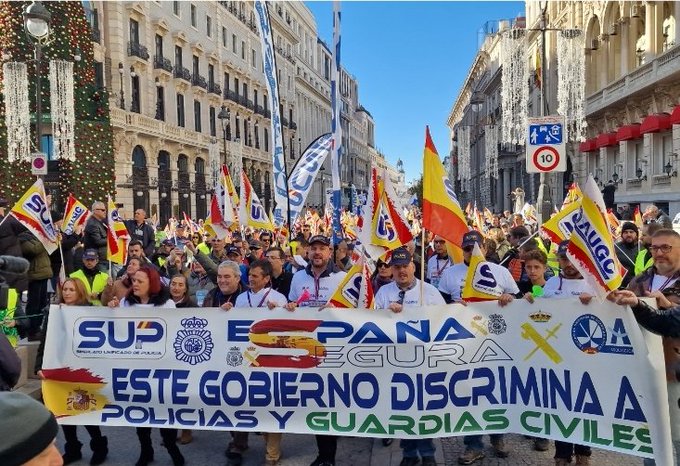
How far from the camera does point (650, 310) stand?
Answer: 3568 mm

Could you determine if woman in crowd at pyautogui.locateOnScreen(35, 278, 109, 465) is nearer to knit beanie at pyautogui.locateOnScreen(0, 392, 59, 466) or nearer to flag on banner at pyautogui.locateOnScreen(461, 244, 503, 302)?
flag on banner at pyautogui.locateOnScreen(461, 244, 503, 302)

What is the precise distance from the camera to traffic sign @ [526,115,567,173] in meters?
8.58

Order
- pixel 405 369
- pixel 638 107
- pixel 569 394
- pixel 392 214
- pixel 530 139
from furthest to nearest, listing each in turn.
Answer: pixel 638 107, pixel 530 139, pixel 392 214, pixel 405 369, pixel 569 394

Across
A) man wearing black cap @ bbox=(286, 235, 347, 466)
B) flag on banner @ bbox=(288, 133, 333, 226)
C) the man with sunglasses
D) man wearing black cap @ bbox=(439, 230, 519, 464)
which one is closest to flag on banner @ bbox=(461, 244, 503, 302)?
man wearing black cap @ bbox=(439, 230, 519, 464)

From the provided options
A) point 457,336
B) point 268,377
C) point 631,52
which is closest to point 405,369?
point 457,336

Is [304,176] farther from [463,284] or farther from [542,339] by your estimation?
[542,339]

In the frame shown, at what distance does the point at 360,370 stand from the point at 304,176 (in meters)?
6.16

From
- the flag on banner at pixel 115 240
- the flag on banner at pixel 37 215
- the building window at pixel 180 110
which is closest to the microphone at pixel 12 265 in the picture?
the flag on banner at pixel 37 215

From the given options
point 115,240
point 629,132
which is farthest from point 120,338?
point 629,132

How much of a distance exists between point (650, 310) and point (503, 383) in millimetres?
1252

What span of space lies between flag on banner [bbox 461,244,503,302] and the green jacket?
238 inches

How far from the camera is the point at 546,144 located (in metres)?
8.71

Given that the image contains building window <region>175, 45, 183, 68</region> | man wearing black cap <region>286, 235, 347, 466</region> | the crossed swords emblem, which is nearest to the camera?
the crossed swords emblem

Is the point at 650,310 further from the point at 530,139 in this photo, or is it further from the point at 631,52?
the point at 631,52
